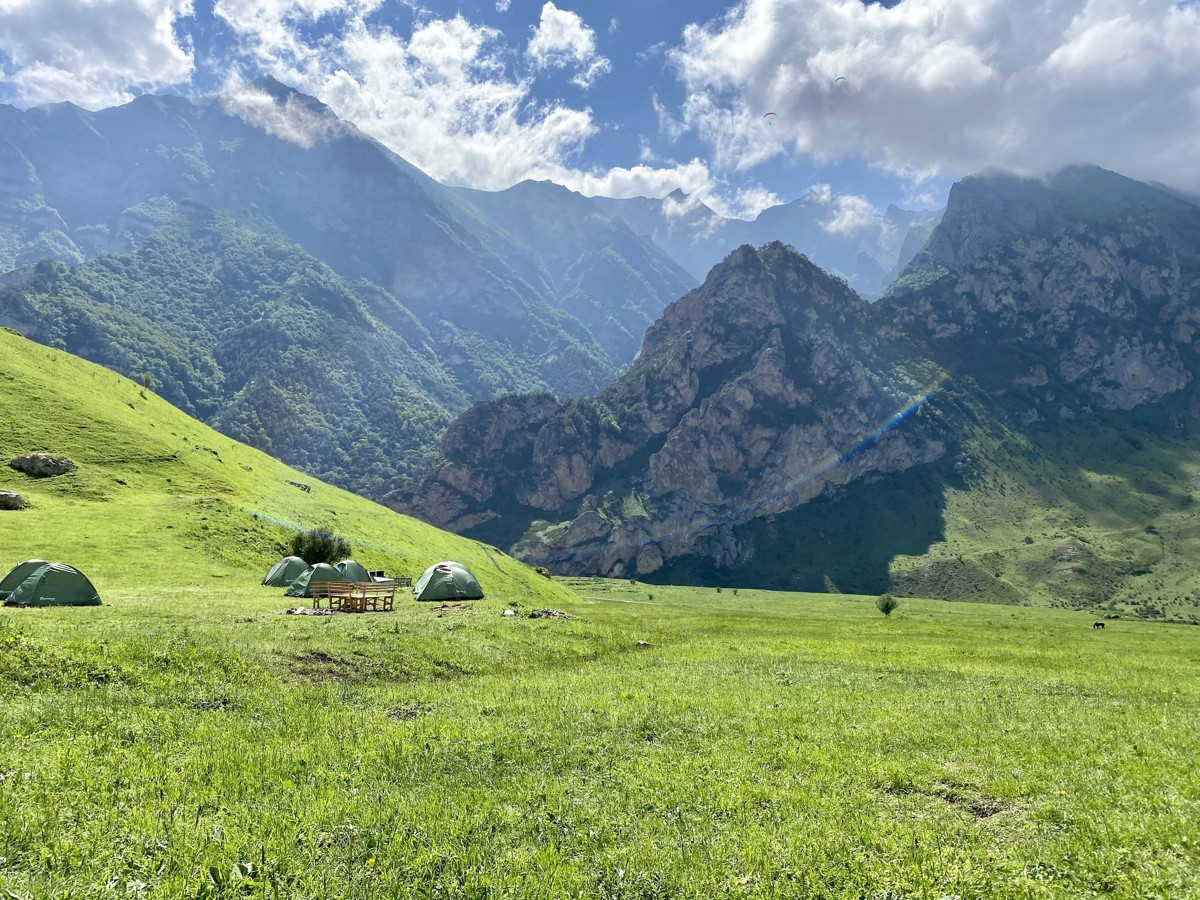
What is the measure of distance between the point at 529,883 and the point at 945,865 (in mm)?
6266

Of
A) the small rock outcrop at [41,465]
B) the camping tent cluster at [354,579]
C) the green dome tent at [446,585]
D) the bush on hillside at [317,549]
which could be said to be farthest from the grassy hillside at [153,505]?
the green dome tent at [446,585]

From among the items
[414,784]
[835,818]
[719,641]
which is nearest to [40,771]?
[414,784]

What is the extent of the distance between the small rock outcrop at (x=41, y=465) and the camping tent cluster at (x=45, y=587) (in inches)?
1774

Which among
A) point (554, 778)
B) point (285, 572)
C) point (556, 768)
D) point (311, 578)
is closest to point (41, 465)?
point (285, 572)

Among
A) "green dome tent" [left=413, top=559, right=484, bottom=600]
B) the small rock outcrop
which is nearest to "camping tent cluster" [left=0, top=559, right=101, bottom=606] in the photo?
"green dome tent" [left=413, top=559, right=484, bottom=600]

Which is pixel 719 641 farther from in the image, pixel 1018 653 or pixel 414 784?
pixel 414 784

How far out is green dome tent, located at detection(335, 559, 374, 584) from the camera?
52812mm

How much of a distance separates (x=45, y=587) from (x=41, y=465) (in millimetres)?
48238

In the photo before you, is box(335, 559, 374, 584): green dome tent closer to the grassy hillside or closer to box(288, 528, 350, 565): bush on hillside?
box(288, 528, 350, 565): bush on hillside

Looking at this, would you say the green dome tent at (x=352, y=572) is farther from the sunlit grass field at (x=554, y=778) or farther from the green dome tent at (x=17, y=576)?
the sunlit grass field at (x=554, y=778)

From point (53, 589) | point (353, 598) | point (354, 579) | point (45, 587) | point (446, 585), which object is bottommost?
point (354, 579)

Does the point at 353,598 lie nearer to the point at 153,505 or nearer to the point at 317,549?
Answer: the point at 317,549

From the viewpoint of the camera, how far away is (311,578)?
49.0 meters

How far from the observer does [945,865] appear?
8.98 m
